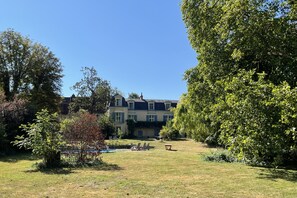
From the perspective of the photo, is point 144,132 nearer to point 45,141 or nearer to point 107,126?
Result: point 107,126

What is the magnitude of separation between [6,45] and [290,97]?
34279 millimetres

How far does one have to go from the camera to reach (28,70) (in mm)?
34594

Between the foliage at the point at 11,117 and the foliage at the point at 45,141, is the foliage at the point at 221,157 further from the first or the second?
the foliage at the point at 11,117

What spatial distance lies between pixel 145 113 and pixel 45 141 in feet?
138

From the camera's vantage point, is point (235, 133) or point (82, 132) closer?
point (235, 133)

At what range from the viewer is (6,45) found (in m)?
34.1

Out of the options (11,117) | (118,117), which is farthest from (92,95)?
(11,117)

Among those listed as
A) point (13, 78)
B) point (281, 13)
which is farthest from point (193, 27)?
point (13, 78)

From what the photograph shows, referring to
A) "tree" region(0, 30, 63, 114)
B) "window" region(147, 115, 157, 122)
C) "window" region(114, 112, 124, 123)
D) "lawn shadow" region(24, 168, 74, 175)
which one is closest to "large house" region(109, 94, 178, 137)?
"window" region(147, 115, 157, 122)

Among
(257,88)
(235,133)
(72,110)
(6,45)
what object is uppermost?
(6,45)

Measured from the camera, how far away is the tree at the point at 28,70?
34.1 m

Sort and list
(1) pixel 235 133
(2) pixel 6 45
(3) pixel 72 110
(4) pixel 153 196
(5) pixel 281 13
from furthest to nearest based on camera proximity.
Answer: (3) pixel 72 110, (2) pixel 6 45, (5) pixel 281 13, (1) pixel 235 133, (4) pixel 153 196

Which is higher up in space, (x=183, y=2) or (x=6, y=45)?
(x=6, y=45)

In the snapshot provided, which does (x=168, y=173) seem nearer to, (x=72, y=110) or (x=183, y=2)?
(x=183, y=2)
